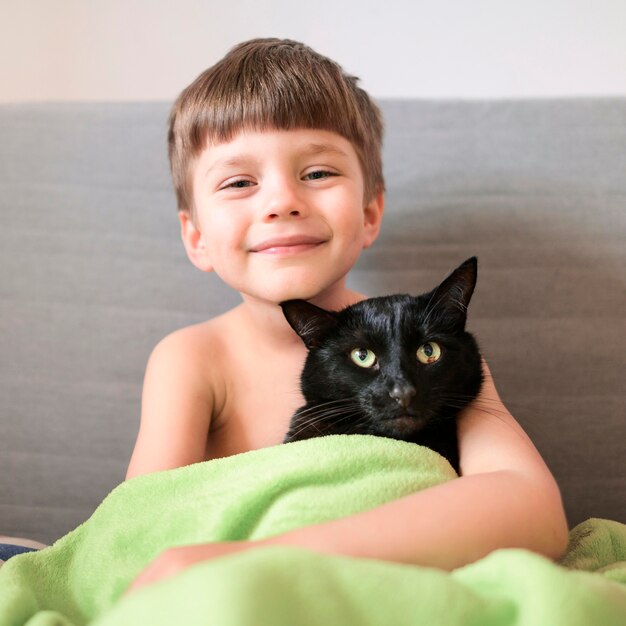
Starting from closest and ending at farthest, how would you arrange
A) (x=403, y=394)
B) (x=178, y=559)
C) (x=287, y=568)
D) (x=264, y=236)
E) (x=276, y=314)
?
(x=287, y=568), (x=178, y=559), (x=403, y=394), (x=264, y=236), (x=276, y=314)

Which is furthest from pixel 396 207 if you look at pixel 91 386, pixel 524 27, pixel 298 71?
pixel 91 386

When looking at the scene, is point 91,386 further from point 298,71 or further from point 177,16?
point 177,16

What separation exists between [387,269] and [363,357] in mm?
514

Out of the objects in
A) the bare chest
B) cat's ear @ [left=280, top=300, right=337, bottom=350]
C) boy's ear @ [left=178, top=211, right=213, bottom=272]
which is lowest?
the bare chest

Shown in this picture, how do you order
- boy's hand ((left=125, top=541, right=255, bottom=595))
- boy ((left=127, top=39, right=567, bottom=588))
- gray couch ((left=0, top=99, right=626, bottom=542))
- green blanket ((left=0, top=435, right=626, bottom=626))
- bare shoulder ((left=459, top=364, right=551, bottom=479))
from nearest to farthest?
1. green blanket ((left=0, top=435, right=626, bottom=626))
2. boy's hand ((left=125, top=541, right=255, bottom=595))
3. bare shoulder ((left=459, top=364, right=551, bottom=479))
4. boy ((left=127, top=39, right=567, bottom=588))
5. gray couch ((left=0, top=99, right=626, bottom=542))

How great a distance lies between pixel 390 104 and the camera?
1480 mm

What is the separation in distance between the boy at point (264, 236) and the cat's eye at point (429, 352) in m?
0.11

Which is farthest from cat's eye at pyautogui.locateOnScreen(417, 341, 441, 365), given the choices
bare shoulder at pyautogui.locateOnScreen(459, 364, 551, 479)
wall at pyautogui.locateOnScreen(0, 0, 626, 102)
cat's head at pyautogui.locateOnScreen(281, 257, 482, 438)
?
wall at pyautogui.locateOnScreen(0, 0, 626, 102)

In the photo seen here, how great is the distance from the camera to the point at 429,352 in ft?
3.23

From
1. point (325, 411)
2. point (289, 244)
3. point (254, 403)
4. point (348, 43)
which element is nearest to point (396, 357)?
point (325, 411)

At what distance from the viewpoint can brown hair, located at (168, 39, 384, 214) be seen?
1123 millimetres

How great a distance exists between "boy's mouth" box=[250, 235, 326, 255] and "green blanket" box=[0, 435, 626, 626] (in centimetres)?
37

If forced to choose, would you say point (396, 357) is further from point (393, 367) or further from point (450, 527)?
point (450, 527)

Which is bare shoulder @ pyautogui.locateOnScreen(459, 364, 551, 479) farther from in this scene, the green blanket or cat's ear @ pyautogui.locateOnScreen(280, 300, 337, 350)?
cat's ear @ pyautogui.locateOnScreen(280, 300, 337, 350)
